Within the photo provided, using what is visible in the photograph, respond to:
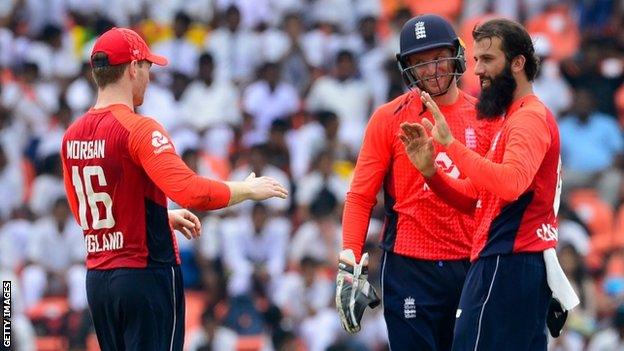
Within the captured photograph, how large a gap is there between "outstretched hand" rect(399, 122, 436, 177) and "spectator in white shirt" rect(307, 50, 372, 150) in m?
8.69

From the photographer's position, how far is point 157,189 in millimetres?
8039

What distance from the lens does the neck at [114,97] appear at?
8070 mm

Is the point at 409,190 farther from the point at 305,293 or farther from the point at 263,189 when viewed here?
the point at 305,293

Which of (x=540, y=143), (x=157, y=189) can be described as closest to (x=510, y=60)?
(x=540, y=143)

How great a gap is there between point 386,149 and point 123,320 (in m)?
1.78

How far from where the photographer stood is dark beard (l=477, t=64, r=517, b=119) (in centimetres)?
777

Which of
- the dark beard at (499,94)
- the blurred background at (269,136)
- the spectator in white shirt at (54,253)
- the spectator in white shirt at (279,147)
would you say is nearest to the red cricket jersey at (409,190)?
the dark beard at (499,94)

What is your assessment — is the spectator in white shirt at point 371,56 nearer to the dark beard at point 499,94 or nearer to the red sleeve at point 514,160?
the dark beard at point 499,94

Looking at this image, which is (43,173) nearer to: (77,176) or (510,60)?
(77,176)

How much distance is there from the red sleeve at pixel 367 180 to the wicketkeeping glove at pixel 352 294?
0.23ft

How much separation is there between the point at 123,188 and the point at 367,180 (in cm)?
146

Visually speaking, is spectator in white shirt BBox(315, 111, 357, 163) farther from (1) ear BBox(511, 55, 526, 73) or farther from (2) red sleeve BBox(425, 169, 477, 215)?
(1) ear BBox(511, 55, 526, 73)

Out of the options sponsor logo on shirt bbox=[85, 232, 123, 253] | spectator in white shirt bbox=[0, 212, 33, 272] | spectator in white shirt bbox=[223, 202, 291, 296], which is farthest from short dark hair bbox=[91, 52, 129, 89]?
spectator in white shirt bbox=[0, 212, 33, 272]

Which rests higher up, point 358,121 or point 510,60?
point 510,60
